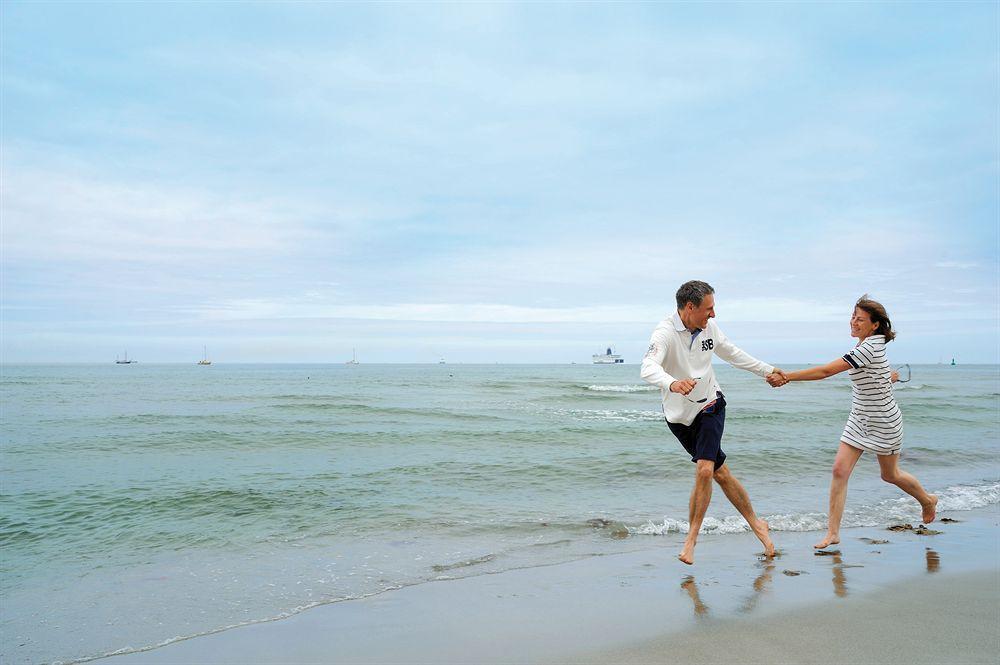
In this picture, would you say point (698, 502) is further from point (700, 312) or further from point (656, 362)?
point (700, 312)

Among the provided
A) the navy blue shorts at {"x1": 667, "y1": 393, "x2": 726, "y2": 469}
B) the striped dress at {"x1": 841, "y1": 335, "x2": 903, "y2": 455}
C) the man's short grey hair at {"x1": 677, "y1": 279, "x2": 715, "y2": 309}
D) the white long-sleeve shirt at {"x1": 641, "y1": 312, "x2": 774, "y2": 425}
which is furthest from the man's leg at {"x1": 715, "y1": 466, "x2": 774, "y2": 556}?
the man's short grey hair at {"x1": 677, "y1": 279, "x2": 715, "y2": 309}

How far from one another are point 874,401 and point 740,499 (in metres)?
1.53

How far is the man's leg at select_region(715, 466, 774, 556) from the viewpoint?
551 cm

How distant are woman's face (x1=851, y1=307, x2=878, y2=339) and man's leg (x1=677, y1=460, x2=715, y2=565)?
77.1 inches

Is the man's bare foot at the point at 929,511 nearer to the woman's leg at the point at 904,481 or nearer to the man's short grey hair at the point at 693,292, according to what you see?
the woman's leg at the point at 904,481

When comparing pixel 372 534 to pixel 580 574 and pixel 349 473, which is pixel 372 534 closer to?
pixel 580 574

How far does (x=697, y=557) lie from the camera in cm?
581

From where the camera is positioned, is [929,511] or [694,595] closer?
[694,595]

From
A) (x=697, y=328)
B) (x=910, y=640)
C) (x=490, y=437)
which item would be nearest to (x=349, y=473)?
(x=490, y=437)

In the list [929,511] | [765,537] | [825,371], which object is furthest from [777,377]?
[929,511]

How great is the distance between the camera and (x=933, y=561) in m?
5.54

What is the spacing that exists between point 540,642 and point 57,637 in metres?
3.27

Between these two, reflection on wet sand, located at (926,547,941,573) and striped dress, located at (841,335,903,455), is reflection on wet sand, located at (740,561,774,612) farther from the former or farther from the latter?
striped dress, located at (841,335,903,455)

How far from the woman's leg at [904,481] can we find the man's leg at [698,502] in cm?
186
